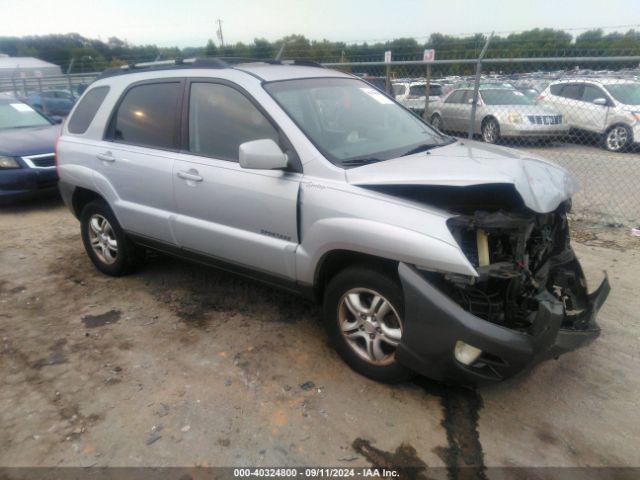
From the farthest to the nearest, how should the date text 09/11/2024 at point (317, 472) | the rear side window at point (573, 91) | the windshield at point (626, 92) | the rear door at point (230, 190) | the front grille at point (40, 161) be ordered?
the rear side window at point (573, 91), the windshield at point (626, 92), the front grille at point (40, 161), the rear door at point (230, 190), the date text 09/11/2024 at point (317, 472)

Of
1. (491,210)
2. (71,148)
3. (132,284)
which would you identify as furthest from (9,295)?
(491,210)

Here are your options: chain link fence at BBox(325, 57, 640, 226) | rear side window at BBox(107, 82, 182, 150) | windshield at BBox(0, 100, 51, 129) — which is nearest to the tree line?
chain link fence at BBox(325, 57, 640, 226)

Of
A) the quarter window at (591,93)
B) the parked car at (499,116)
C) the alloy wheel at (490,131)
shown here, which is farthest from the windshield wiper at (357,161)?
the quarter window at (591,93)

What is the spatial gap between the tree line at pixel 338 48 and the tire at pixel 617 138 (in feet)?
6.60

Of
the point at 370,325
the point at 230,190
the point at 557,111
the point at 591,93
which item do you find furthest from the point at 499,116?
the point at 370,325

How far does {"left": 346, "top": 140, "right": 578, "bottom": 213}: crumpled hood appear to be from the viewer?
2617mm

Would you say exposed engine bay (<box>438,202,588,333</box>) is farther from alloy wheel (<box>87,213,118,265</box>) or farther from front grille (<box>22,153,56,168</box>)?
front grille (<box>22,153,56,168</box>)

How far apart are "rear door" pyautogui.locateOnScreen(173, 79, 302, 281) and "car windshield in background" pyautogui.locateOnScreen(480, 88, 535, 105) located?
934 cm

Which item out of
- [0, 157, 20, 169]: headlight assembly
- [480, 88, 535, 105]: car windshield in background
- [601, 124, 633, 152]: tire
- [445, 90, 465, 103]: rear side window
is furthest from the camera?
[445, 90, 465, 103]: rear side window

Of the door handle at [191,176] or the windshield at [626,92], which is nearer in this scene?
the door handle at [191,176]

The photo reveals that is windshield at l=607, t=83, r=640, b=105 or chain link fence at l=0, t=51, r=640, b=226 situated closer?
chain link fence at l=0, t=51, r=640, b=226

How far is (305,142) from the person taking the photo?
314 cm

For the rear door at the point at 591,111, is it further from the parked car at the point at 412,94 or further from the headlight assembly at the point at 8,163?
the headlight assembly at the point at 8,163

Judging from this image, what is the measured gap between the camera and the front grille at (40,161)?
23.4ft
